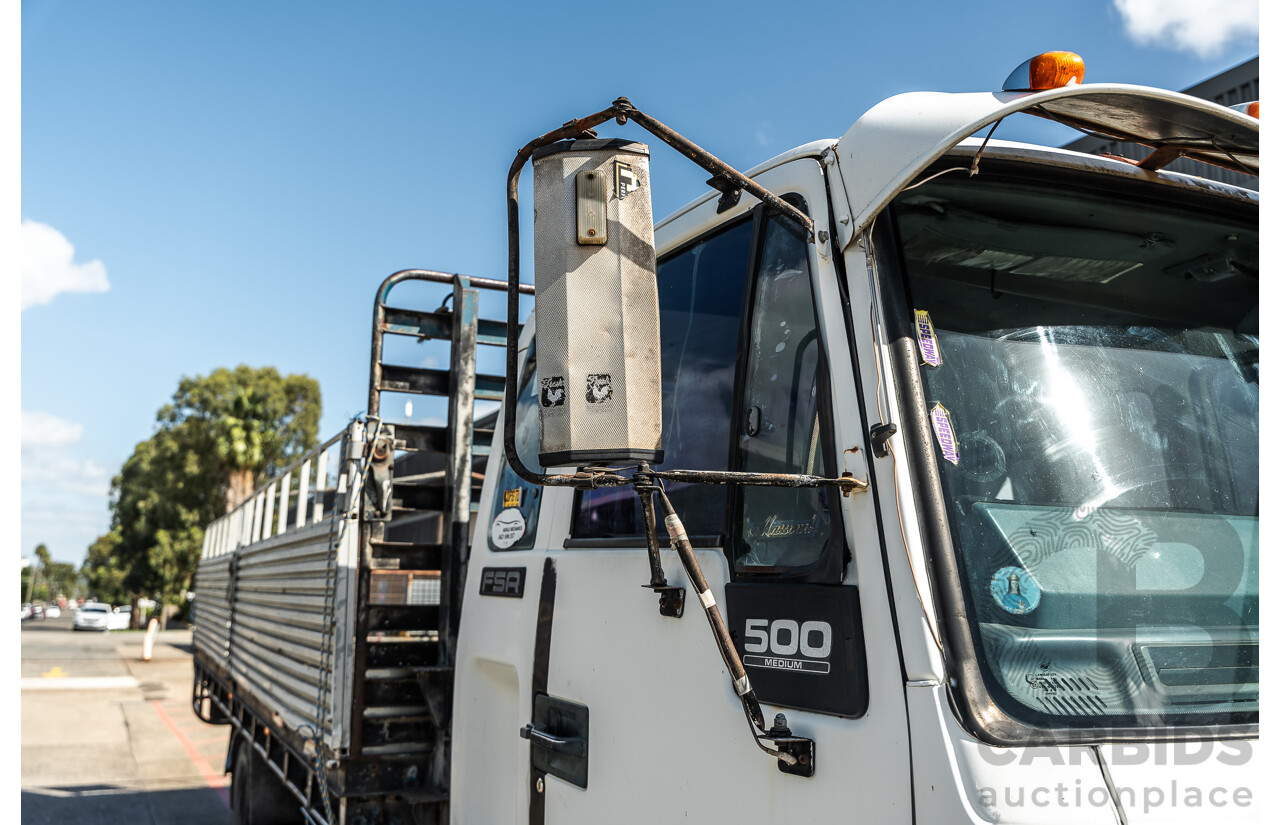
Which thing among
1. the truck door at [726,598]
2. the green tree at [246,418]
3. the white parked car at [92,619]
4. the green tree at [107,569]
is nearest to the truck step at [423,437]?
the truck door at [726,598]

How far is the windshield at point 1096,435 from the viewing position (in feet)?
5.17

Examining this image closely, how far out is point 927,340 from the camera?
1.78 metres

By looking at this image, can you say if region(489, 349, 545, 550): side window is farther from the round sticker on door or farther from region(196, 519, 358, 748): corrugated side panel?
region(196, 519, 358, 748): corrugated side panel

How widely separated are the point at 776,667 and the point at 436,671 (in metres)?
1.87

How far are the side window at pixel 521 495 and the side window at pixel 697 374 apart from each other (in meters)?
0.37

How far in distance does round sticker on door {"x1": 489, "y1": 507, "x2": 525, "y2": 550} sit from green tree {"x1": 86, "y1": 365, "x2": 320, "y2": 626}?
36624 millimetres

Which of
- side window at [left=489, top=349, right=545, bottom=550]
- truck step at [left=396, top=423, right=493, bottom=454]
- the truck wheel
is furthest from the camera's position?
the truck wheel

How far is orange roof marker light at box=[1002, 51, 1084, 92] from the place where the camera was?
1.72 metres

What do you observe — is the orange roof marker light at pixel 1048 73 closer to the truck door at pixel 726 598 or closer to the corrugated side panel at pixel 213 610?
the truck door at pixel 726 598

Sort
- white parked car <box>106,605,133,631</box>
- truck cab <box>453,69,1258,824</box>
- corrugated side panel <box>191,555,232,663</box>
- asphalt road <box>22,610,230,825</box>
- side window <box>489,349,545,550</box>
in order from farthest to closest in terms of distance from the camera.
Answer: white parked car <box>106,605,133,631</box>, asphalt road <box>22,610,230,825</box>, corrugated side panel <box>191,555,232,663</box>, side window <box>489,349,545,550</box>, truck cab <box>453,69,1258,824</box>

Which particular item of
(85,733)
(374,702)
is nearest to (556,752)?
(374,702)

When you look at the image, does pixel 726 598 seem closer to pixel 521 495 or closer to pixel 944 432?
pixel 944 432

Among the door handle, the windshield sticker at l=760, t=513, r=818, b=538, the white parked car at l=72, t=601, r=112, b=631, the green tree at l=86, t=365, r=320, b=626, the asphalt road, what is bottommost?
the asphalt road

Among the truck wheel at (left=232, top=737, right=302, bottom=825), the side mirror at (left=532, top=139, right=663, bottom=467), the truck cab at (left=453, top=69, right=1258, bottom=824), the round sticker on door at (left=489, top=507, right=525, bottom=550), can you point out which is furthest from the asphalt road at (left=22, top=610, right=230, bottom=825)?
the side mirror at (left=532, top=139, right=663, bottom=467)
